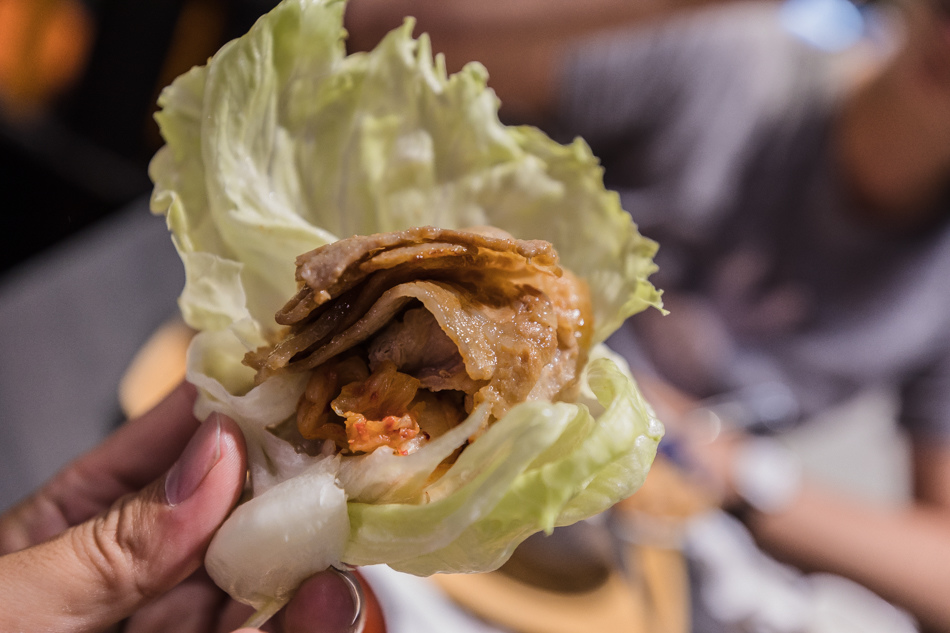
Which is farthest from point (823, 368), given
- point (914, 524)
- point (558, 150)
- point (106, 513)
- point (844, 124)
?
point (106, 513)

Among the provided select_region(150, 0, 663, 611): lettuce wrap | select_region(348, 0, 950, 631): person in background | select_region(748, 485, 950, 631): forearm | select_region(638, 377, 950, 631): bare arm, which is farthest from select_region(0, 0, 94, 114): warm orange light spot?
select_region(748, 485, 950, 631): forearm

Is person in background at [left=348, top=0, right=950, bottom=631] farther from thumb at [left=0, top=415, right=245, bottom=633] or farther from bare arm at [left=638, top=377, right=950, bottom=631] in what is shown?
thumb at [left=0, top=415, right=245, bottom=633]

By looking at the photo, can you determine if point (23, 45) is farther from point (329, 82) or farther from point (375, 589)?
point (375, 589)

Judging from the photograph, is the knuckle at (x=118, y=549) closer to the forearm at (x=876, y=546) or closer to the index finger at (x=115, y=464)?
the index finger at (x=115, y=464)

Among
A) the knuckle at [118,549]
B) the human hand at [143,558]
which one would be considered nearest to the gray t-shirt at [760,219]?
the human hand at [143,558]

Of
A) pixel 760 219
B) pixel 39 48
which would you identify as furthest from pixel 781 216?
pixel 39 48

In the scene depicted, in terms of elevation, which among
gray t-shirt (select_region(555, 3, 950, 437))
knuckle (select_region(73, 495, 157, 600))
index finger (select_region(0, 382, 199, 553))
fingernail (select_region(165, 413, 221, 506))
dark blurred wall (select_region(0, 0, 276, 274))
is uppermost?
dark blurred wall (select_region(0, 0, 276, 274))
